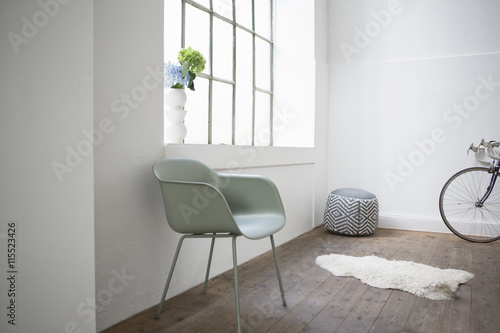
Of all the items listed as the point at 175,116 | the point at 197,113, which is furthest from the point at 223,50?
the point at 175,116

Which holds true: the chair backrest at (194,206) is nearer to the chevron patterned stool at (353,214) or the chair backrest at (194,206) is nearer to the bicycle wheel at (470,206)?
the chevron patterned stool at (353,214)

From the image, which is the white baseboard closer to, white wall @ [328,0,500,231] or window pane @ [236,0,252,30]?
white wall @ [328,0,500,231]

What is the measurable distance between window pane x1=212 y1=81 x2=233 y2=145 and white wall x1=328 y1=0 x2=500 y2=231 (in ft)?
5.39

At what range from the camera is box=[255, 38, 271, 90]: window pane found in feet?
12.8

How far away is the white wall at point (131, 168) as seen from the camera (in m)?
1.77

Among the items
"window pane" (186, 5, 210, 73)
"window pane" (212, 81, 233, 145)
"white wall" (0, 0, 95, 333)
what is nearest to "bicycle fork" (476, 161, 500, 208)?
"window pane" (212, 81, 233, 145)

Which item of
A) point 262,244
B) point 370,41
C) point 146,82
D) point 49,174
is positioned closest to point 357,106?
point 370,41

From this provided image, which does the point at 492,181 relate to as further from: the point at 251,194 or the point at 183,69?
the point at 183,69

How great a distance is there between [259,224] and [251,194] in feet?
0.83

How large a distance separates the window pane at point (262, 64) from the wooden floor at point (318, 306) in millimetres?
1770

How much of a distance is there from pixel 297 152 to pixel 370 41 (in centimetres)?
161

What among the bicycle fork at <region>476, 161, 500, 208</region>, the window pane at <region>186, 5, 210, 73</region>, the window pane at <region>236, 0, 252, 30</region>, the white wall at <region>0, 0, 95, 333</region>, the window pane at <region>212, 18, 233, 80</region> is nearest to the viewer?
the white wall at <region>0, 0, 95, 333</region>

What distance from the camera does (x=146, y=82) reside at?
6.56 feet

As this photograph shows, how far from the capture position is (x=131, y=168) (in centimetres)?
192
